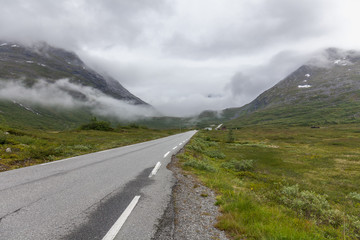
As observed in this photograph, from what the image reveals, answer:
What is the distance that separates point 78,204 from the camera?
546cm

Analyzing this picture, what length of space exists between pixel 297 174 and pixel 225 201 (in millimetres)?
17676

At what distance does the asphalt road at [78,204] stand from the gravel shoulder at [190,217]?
261mm

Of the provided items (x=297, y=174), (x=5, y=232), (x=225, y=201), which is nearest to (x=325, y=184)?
(x=297, y=174)

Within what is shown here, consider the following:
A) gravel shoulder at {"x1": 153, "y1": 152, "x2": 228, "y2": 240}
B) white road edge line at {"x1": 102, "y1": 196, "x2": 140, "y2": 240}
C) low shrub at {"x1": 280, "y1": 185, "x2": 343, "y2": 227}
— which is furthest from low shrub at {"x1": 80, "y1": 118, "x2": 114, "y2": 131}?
white road edge line at {"x1": 102, "y1": 196, "x2": 140, "y2": 240}

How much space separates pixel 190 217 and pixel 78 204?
3.31m

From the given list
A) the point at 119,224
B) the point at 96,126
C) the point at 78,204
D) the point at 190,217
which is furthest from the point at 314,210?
the point at 96,126

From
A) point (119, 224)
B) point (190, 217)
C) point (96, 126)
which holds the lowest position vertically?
point (190, 217)

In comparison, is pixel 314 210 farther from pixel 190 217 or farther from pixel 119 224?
pixel 119 224

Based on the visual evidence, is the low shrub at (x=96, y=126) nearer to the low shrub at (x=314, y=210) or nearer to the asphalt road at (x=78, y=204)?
the asphalt road at (x=78, y=204)

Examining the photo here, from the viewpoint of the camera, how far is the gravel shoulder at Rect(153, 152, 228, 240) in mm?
4160

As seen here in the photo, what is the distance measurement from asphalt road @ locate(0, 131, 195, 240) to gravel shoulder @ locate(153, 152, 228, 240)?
10.3 inches

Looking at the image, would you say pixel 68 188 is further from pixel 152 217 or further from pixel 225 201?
A: pixel 225 201

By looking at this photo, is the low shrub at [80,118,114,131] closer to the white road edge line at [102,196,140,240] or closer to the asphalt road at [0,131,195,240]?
the asphalt road at [0,131,195,240]

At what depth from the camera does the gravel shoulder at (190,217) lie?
4.16 metres
